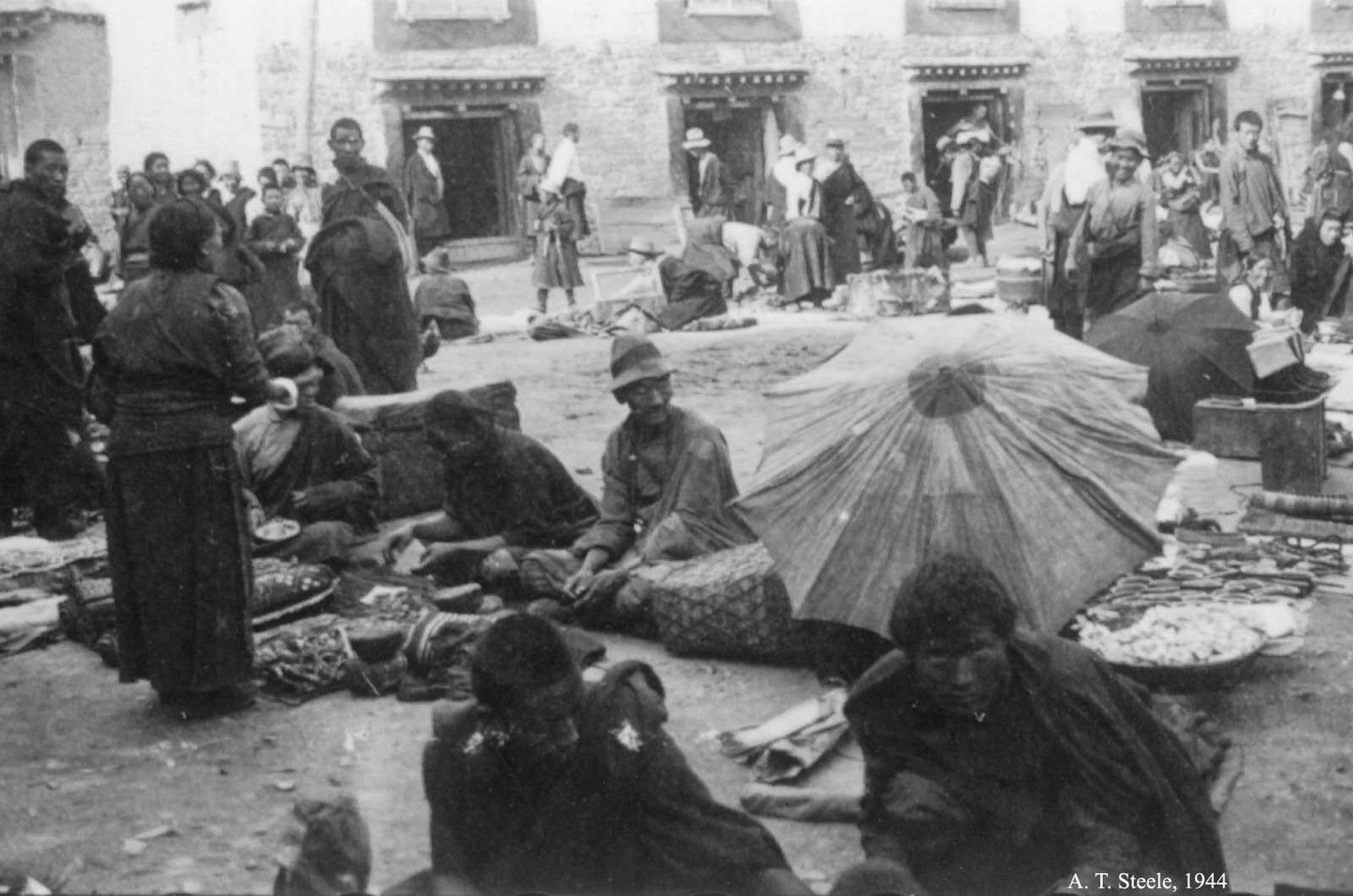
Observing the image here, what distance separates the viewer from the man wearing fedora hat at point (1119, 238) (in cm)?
1046

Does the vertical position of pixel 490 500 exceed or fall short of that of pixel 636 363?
it falls short

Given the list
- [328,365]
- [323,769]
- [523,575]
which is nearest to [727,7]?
[328,365]

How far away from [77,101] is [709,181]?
8.28 metres

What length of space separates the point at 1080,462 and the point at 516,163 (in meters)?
16.5

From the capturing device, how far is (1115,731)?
323 cm

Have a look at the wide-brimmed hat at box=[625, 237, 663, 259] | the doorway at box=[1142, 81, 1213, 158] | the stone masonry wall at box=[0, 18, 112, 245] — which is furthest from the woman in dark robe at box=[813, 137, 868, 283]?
the stone masonry wall at box=[0, 18, 112, 245]

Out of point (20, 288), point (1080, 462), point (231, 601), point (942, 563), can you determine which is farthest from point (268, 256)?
point (942, 563)

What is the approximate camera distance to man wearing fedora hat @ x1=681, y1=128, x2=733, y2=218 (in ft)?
64.9

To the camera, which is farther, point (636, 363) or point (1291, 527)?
point (1291, 527)

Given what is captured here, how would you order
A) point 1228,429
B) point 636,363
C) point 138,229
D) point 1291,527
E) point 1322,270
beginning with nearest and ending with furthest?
point 636,363 < point 1291,527 < point 1228,429 < point 138,229 < point 1322,270

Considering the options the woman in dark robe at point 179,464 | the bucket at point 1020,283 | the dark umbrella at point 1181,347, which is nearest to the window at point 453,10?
the bucket at point 1020,283

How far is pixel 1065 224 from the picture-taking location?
465 inches

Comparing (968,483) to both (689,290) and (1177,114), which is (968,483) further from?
(1177,114)

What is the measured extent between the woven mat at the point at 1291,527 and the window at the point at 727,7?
52.2 feet
